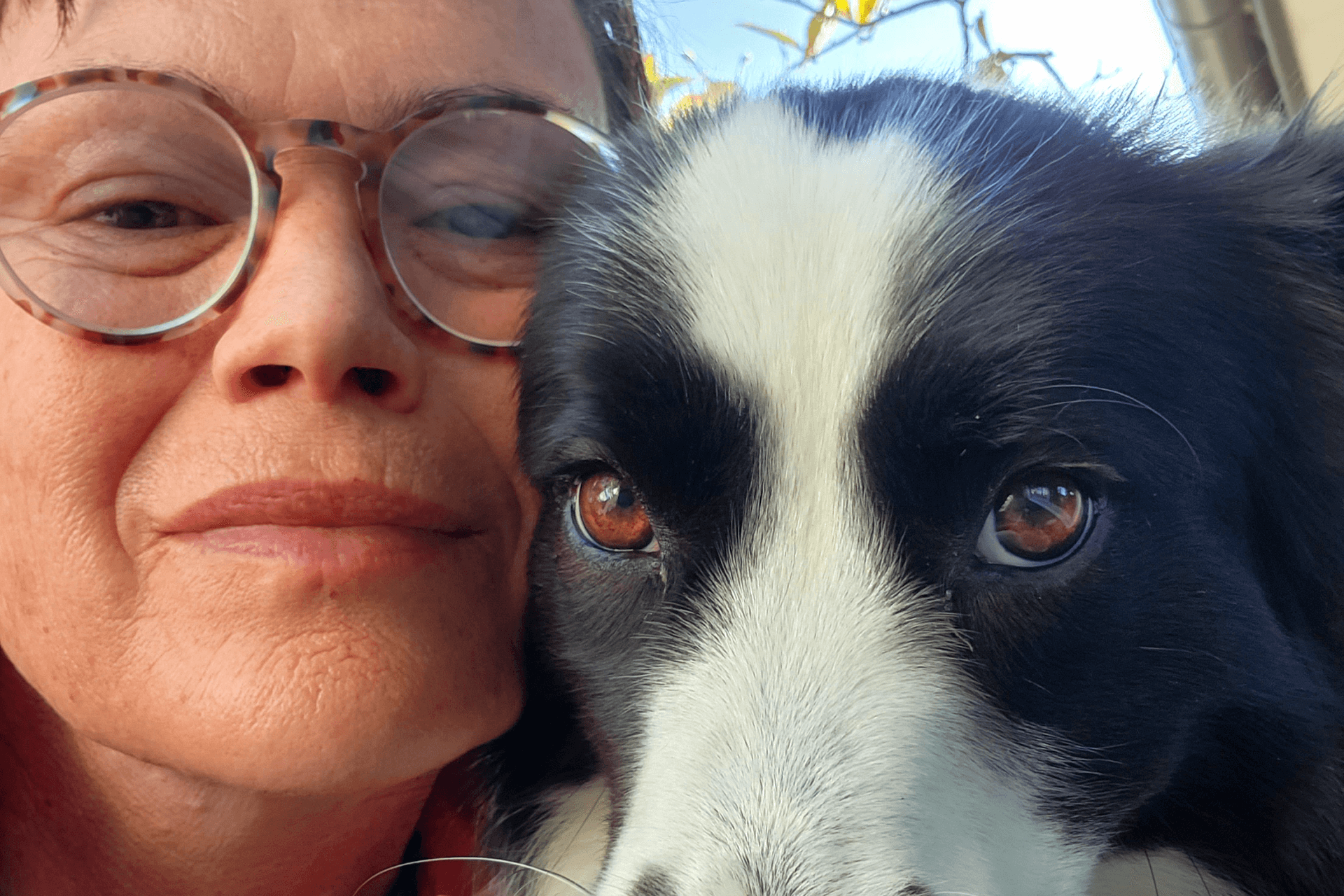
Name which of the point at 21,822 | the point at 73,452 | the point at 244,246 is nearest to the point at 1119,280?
the point at 244,246

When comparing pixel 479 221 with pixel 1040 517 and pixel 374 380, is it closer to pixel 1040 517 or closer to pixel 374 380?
pixel 374 380

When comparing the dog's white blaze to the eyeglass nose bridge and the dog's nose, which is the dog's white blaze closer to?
the dog's nose

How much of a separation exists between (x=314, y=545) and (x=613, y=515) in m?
0.23

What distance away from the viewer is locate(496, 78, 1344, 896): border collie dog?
25.3 inches

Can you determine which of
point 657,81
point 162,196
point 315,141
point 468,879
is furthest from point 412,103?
point 468,879

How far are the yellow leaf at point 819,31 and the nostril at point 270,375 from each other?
20.9 inches

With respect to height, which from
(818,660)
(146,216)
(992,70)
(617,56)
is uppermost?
(617,56)

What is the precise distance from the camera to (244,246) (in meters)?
0.80

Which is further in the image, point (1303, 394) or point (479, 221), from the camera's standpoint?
point (479, 221)

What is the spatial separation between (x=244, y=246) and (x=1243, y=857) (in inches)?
35.8

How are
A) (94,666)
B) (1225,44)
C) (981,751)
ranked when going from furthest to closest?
(1225,44)
(94,666)
(981,751)

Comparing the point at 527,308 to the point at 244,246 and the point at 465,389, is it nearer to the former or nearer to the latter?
the point at 465,389

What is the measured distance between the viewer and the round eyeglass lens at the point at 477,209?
0.86 m

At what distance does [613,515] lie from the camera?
→ 2.65ft
